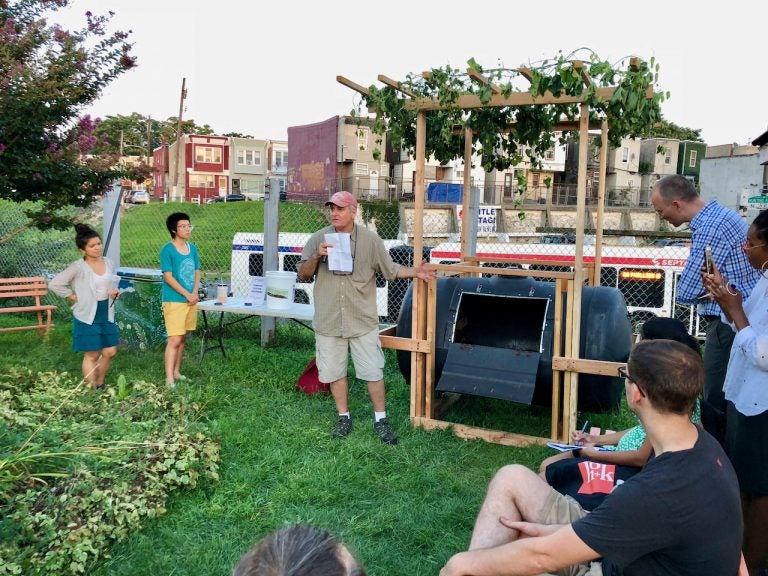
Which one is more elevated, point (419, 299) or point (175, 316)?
point (419, 299)

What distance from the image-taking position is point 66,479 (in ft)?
12.2

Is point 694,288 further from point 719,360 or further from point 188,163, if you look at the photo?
point 188,163

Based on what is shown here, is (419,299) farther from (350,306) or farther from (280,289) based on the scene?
(280,289)

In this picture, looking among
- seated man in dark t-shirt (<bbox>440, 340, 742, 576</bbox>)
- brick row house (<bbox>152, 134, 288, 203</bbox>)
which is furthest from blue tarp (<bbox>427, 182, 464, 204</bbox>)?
brick row house (<bbox>152, 134, 288, 203</bbox>)

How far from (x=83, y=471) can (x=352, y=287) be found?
233cm

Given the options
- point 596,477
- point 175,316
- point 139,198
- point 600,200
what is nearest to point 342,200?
point 175,316

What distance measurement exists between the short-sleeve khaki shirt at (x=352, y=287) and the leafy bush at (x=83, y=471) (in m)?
1.31

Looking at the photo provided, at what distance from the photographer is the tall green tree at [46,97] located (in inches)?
212

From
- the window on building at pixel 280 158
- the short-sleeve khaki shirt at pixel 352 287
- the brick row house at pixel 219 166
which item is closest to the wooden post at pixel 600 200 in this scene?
the short-sleeve khaki shirt at pixel 352 287

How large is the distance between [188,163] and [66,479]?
64.5m

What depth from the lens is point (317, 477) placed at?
444cm

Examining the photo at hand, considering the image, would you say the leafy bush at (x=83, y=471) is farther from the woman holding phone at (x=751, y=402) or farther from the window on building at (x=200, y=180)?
the window on building at (x=200, y=180)

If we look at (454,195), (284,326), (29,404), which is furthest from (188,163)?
(29,404)

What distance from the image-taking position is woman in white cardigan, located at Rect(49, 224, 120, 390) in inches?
239
